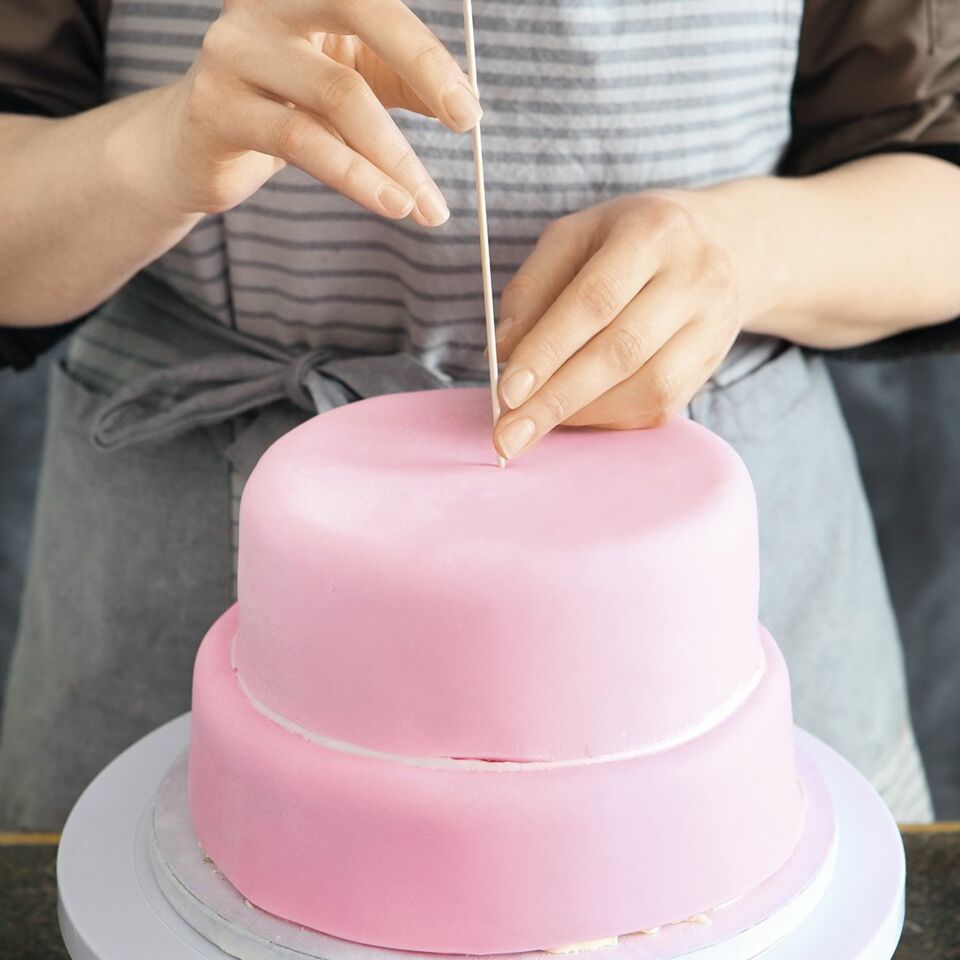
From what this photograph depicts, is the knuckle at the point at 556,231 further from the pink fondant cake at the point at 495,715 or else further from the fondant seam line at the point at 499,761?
the fondant seam line at the point at 499,761

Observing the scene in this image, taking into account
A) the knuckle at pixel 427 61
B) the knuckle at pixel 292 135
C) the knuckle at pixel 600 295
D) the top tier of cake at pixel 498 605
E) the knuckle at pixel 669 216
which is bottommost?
the top tier of cake at pixel 498 605

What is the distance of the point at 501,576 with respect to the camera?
63 centimetres

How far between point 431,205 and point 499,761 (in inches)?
10.8

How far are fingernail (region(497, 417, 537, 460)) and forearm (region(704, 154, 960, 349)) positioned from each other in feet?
0.80

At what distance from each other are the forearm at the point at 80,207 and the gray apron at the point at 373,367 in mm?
87

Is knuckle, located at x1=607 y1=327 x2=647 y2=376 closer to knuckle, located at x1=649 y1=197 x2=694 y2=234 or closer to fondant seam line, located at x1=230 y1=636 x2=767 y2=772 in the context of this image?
knuckle, located at x1=649 y1=197 x2=694 y2=234

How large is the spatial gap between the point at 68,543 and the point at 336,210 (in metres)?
0.36

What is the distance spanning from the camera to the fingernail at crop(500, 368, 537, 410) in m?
0.72

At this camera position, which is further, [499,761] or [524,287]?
[524,287]

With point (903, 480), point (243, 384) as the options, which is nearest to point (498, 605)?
point (243, 384)

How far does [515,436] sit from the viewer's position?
709mm

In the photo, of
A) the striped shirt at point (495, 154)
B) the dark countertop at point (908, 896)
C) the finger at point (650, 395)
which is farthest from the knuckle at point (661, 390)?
the dark countertop at point (908, 896)

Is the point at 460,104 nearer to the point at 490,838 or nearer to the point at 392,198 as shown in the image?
the point at 392,198

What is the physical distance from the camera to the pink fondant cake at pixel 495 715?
0.63m
